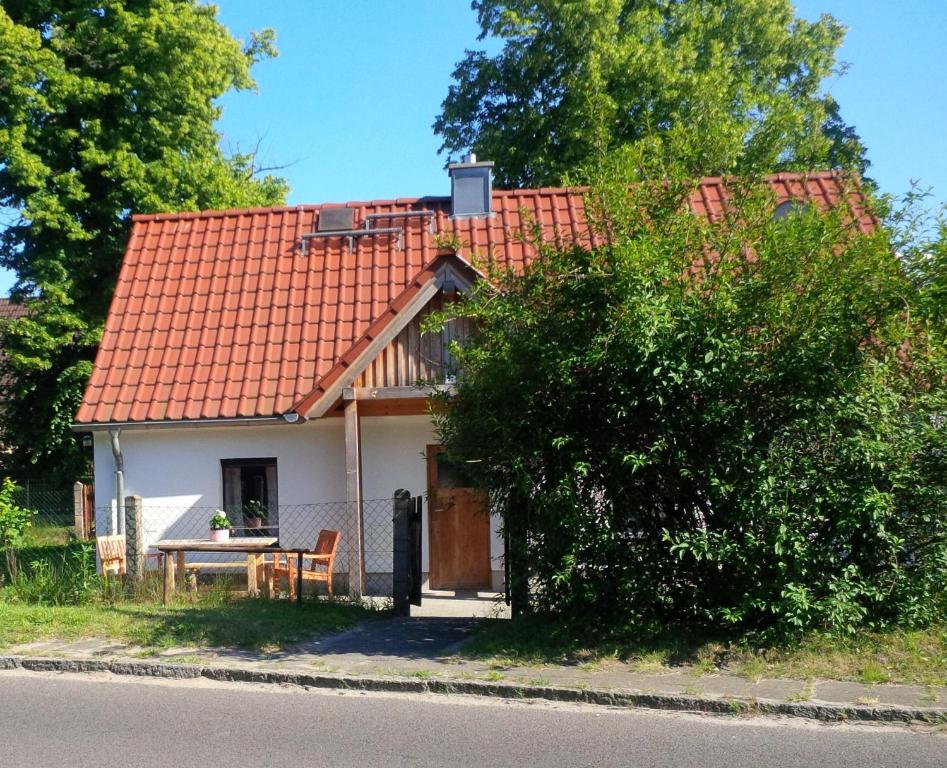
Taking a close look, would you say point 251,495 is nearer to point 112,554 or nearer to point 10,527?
point 112,554

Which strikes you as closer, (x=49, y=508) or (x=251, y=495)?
(x=251, y=495)

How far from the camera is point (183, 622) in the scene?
1050 centimetres

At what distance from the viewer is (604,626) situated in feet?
29.9

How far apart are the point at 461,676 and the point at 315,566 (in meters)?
6.12

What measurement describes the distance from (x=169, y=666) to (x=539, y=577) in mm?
3351

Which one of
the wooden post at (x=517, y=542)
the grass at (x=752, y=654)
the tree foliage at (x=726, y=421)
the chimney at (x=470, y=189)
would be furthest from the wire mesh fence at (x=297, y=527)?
the tree foliage at (x=726, y=421)

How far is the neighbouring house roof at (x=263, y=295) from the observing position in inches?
600

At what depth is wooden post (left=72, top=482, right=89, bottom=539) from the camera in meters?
22.8

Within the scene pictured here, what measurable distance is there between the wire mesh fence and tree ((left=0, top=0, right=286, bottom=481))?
784 centimetres

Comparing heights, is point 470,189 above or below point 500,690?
above

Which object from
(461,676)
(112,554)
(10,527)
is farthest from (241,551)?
(461,676)

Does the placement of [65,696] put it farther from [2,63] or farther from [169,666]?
[2,63]

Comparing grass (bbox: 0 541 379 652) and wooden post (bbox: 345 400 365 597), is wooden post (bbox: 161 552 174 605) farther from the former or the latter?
wooden post (bbox: 345 400 365 597)

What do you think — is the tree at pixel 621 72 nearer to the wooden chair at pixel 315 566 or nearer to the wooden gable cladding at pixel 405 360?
the wooden gable cladding at pixel 405 360
